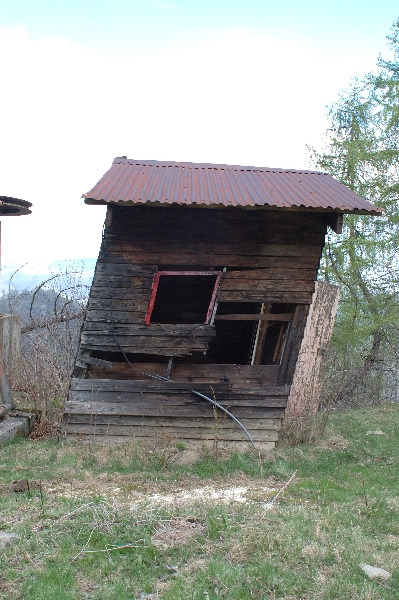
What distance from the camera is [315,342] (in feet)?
33.5

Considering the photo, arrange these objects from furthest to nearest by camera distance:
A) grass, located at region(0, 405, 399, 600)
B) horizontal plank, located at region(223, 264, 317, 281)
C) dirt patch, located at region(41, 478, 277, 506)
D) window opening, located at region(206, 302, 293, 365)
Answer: window opening, located at region(206, 302, 293, 365)
horizontal plank, located at region(223, 264, 317, 281)
dirt patch, located at region(41, 478, 277, 506)
grass, located at region(0, 405, 399, 600)

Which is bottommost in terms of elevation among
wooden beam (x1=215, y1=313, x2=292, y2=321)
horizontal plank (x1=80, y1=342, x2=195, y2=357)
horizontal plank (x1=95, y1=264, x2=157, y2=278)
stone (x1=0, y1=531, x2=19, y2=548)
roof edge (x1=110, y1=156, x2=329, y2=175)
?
stone (x1=0, y1=531, x2=19, y2=548)

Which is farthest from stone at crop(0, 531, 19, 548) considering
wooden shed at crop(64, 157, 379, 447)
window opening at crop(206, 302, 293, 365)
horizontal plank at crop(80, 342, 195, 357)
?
window opening at crop(206, 302, 293, 365)

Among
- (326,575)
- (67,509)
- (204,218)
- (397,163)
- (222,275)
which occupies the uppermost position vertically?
(397,163)

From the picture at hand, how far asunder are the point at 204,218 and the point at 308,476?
3.96m

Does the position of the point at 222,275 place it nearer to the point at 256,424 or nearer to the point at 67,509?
the point at 256,424

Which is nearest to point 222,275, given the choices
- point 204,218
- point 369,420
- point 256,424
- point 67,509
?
point 204,218

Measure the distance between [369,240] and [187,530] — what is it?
13474 millimetres

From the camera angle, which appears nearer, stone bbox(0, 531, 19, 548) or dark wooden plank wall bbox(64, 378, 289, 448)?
stone bbox(0, 531, 19, 548)

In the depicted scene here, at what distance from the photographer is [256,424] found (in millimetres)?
8141

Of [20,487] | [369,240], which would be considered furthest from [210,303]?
[369,240]

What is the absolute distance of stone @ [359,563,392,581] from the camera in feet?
12.7

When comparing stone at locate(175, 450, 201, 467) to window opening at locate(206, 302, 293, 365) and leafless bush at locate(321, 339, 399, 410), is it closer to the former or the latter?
window opening at locate(206, 302, 293, 365)

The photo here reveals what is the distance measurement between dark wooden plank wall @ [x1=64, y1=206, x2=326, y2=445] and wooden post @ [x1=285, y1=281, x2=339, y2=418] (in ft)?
6.34
